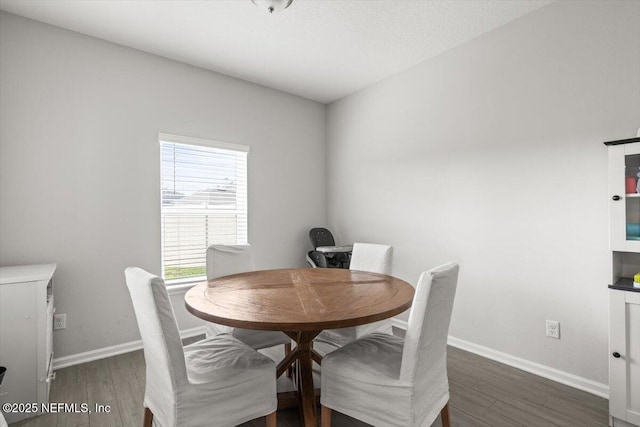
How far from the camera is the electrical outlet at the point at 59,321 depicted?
2520 mm

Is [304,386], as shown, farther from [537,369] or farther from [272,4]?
[272,4]

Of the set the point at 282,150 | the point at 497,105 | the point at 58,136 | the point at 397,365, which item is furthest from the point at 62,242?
the point at 497,105

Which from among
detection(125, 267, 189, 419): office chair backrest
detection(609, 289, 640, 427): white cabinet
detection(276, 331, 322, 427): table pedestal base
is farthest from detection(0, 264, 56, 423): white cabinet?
detection(609, 289, 640, 427): white cabinet

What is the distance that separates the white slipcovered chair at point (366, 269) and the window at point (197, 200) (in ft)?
5.17

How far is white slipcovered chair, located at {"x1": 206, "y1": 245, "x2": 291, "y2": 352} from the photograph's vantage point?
6.82 ft

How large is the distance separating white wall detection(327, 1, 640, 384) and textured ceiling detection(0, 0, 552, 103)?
299mm

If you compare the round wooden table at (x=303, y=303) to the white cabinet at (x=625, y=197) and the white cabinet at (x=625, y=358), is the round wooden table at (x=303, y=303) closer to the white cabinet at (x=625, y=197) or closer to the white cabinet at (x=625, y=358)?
the white cabinet at (x=625, y=358)

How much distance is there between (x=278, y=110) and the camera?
3.94m

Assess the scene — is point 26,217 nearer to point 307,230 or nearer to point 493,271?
point 307,230

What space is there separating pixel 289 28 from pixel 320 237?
91.1 inches

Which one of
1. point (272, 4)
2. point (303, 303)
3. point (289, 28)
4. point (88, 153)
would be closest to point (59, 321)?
point (88, 153)

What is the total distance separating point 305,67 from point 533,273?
112 inches

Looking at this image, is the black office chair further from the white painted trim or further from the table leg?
the table leg

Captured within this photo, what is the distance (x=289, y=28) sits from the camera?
8.61ft
